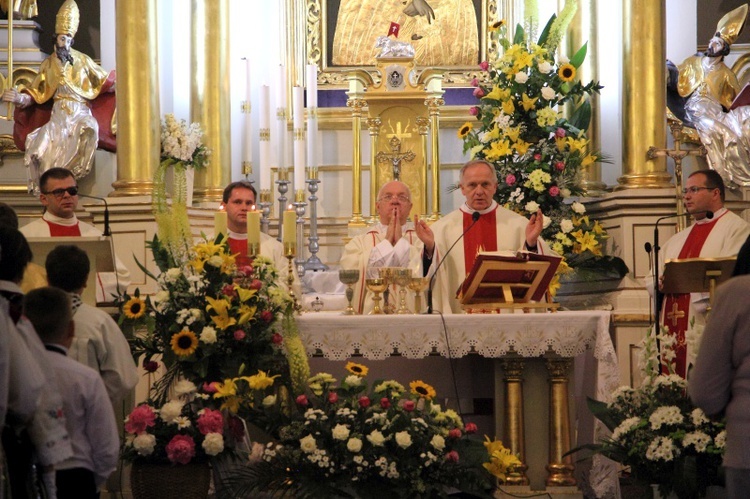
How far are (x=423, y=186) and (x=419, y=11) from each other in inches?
58.8

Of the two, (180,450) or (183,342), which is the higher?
(183,342)

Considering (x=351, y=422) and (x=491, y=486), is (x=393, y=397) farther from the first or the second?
(x=491, y=486)

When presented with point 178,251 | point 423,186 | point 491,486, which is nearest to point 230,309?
point 178,251

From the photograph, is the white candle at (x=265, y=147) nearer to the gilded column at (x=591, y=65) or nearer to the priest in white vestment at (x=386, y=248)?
the priest in white vestment at (x=386, y=248)

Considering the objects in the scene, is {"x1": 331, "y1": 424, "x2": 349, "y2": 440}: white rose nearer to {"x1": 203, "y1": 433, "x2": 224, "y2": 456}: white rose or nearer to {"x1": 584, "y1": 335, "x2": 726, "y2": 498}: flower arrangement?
{"x1": 203, "y1": 433, "x2": 224, "y2": 456}: white rose

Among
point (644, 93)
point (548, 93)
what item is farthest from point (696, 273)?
point (644, 93)

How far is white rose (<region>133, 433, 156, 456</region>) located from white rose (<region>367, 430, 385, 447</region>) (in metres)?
1.02

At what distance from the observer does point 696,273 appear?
6375 mm

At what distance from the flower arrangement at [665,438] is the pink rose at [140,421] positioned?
7.01 ft

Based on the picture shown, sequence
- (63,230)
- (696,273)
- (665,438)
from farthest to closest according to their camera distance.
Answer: (63,230) < (696,273) < (665,438)

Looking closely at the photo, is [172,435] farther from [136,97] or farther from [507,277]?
[136,97]

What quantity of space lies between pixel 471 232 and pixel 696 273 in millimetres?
1910

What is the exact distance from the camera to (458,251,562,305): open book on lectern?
6.69 m

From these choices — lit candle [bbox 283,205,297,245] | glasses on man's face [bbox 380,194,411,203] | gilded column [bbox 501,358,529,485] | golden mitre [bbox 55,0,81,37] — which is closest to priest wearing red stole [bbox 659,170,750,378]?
gilded column [bbox 501,358,529,485]
